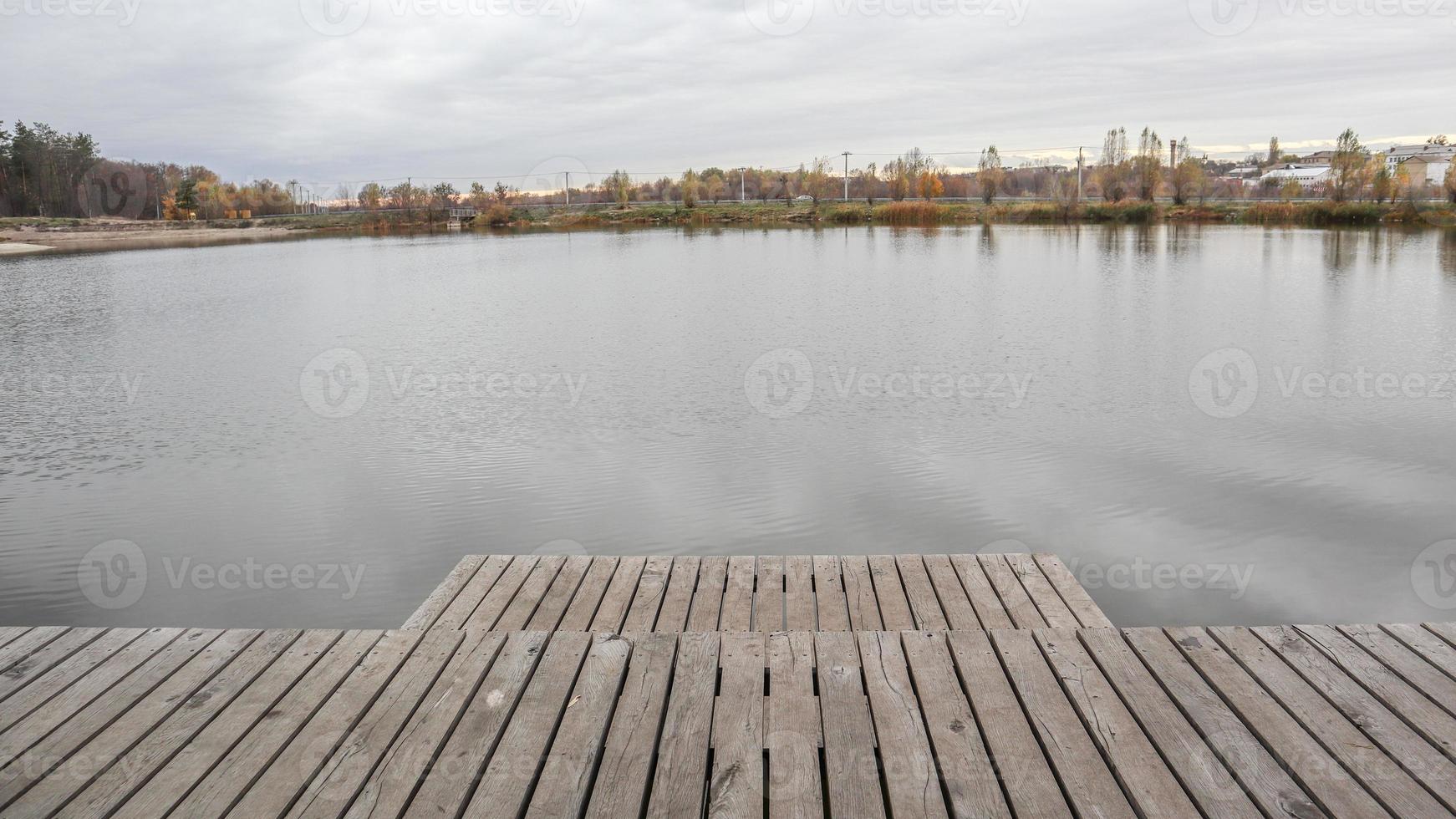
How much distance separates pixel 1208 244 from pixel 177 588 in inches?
1209

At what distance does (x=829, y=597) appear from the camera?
4.11 m

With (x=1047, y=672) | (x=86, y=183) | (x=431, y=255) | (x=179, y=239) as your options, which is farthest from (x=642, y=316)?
(x=86, y=183)

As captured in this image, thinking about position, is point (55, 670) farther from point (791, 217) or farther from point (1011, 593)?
point (791, 217)

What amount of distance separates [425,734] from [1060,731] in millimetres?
1699

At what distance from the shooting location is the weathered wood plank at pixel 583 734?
7.34ft

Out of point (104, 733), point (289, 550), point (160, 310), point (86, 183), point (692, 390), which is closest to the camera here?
point (104, 733)

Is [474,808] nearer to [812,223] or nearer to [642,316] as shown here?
[642,316]

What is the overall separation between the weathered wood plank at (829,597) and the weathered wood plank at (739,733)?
0.85 metres

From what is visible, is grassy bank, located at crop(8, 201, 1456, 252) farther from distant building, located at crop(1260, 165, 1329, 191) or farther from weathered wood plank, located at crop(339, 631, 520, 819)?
weathered wood plank, located at crop(339, 631, 520, 819)

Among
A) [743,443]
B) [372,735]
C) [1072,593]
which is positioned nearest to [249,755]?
[372,735]

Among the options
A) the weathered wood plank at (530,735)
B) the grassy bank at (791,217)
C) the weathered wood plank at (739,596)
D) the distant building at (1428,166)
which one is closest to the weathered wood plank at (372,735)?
the weathered wood plank at (530,735)

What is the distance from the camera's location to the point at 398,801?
223 centimetres

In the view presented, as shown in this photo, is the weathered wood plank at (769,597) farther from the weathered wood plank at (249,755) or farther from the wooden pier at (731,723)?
the weathered wood plank at (249,755)

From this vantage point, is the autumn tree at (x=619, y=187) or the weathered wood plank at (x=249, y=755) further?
the autumn tree at (x=619, y=187)
